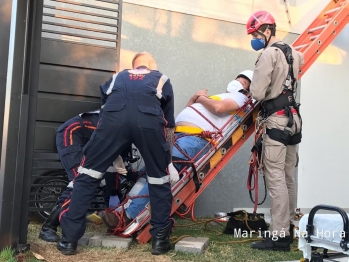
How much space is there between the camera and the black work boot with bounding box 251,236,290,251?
3.66 meters

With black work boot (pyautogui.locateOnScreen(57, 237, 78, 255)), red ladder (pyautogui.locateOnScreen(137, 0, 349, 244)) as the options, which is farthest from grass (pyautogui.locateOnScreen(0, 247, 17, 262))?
red ladder (pyautogui.locateOnScreen(137, 0, 349, 244))

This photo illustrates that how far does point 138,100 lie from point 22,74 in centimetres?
89

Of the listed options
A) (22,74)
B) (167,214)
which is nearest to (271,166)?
(167,214)

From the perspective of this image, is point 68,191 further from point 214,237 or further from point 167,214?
point 214,237

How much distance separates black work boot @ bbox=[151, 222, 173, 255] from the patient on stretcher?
1.62 ft

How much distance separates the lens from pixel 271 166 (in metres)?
3.79

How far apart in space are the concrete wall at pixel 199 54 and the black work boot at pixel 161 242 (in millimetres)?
2296

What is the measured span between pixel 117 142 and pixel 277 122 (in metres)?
1.43

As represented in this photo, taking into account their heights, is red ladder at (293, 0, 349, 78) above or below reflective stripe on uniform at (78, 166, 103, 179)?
above

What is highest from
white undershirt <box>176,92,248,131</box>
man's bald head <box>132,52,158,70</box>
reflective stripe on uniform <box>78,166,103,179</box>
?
man's bald head <box>132,52,158,70</box>

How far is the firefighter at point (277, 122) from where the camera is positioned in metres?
3.70

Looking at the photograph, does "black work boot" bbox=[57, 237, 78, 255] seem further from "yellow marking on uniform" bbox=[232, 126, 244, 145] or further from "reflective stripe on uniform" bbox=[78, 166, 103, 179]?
"yellow marking on uniform" bbox=[232, 126, 244, 145]

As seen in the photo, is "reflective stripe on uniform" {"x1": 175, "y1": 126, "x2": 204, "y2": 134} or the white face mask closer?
"reflective stripe on uniform" {"x1": 175, "y1": 126, "x2": 204, "y2": 134}

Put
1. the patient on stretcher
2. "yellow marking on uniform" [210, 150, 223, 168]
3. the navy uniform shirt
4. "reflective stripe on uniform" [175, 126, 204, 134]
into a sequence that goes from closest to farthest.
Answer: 1. the navy uniform shirt
2. the patient on stretcher
3. "yellow marking on uniform" [210, 150, 223, 168]
4. "reflective stripe on uniform" [175, 126, 204, 134]
